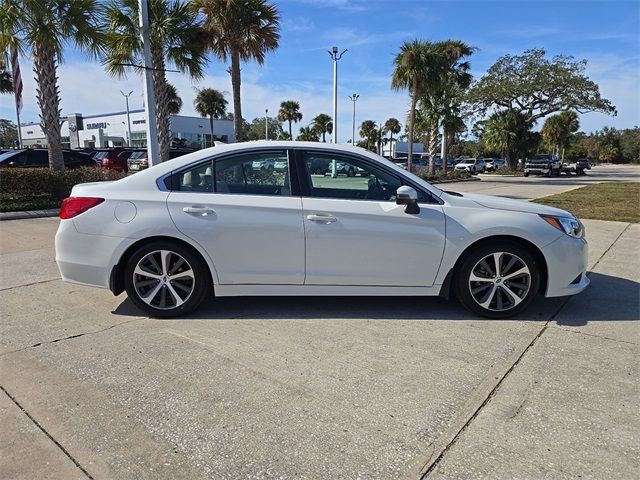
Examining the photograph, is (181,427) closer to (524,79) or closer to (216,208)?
(216,208)

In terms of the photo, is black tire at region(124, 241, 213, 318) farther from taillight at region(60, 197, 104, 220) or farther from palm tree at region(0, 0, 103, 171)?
palm tree at region(0, 0, 103, 171)

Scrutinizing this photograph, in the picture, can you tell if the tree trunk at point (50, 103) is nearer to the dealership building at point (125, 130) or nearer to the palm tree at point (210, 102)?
the palm tree at point (210, 102)

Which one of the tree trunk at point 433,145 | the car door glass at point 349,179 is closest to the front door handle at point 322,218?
the car door glass at point 349,179

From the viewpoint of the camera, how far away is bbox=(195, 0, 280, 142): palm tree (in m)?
16.4

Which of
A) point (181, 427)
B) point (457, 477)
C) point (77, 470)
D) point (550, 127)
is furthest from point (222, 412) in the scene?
point (550, 127)

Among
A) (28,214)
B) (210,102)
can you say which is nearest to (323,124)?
(210,102)

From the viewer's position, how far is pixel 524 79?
42719mm

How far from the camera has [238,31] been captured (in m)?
16.8

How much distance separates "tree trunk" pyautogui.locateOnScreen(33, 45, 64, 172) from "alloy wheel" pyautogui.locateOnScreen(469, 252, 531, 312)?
12431 millimetres

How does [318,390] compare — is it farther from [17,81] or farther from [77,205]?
[17,81]

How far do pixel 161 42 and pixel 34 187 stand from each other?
20.5 ft

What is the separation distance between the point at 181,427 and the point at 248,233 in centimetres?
180

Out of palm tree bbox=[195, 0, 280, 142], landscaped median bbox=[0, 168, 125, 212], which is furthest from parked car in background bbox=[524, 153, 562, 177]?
landscaped median bbox=[0, 168, 125, 212]

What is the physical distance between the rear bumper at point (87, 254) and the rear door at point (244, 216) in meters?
0.64
